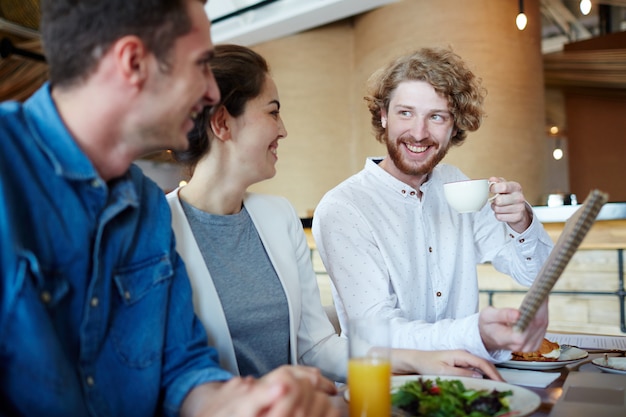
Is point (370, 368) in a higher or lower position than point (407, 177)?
lower

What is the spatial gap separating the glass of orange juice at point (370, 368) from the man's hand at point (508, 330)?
0.38 m

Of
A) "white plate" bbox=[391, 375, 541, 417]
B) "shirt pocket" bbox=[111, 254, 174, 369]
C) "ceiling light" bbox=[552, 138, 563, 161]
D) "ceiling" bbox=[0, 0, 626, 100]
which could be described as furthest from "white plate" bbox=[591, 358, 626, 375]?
"ceiling light" bbox=[552, 138, 563, 161]

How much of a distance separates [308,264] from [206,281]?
0.36 meters

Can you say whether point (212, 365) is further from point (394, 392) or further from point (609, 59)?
point (609, 59)

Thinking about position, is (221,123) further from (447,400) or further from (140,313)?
(447,400)

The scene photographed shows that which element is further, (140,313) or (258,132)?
(258,132)

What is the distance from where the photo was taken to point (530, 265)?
1.83 meters

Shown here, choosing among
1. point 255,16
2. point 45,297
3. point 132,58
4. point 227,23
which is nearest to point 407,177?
point 132,58

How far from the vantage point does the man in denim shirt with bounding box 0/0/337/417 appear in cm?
76

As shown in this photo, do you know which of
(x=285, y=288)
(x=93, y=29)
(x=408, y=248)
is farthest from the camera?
(x=408, y=248)

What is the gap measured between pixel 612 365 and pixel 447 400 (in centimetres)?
50

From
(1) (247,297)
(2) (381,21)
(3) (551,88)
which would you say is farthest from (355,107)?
(1) (247,297)

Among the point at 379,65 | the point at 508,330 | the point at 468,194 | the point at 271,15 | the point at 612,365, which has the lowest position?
the point at 612,365

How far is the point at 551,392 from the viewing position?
1026 millimetres
